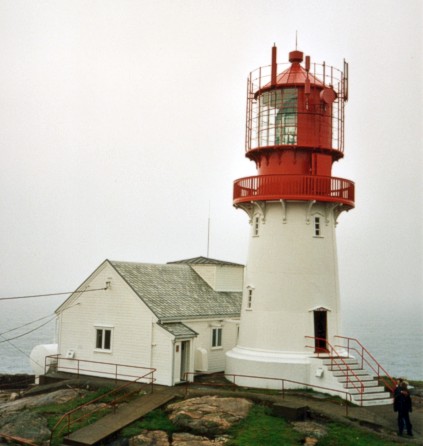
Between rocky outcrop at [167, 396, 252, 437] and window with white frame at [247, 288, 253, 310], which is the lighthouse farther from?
rocky outcrop at [167, 396, 252, 437]

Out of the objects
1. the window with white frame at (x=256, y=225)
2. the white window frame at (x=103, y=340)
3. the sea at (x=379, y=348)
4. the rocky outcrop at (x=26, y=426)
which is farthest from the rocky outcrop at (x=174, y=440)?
the sea at (x=379, y=348)

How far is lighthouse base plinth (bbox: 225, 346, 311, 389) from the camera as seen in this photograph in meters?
24.7

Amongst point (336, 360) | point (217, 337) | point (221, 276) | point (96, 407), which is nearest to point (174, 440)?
point (96, 407)

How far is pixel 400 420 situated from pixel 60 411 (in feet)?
38.4

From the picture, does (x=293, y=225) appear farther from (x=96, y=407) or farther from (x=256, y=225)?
(x=96, y=407)

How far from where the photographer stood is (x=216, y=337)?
29.9 meters

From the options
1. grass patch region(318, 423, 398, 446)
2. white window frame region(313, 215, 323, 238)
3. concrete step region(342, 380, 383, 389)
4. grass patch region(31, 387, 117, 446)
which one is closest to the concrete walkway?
grass patch region(31, 387, 117, 446)

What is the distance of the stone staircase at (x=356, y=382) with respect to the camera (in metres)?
23.1

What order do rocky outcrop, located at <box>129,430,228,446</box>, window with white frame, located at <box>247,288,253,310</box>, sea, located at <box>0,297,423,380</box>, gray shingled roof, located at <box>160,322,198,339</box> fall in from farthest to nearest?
1. sea, located at <box>0,297,423,380</box>
2. window with white frame, located at <box>247,288,253,310</box>
3. gray shingled roof, located at <box>160,322,198,339</box>
4. rocky outcrop, located at <box>129,430,228,446</box>

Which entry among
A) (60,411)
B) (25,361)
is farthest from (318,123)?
(25,361)

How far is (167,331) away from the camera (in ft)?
84.2

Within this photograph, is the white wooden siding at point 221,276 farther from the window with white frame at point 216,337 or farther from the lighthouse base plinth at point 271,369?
the lighthouse base plinth at point 271,369

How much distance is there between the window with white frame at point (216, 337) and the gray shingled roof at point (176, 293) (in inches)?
29.5

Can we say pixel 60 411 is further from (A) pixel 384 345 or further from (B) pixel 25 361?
(A) pixel 384 345
